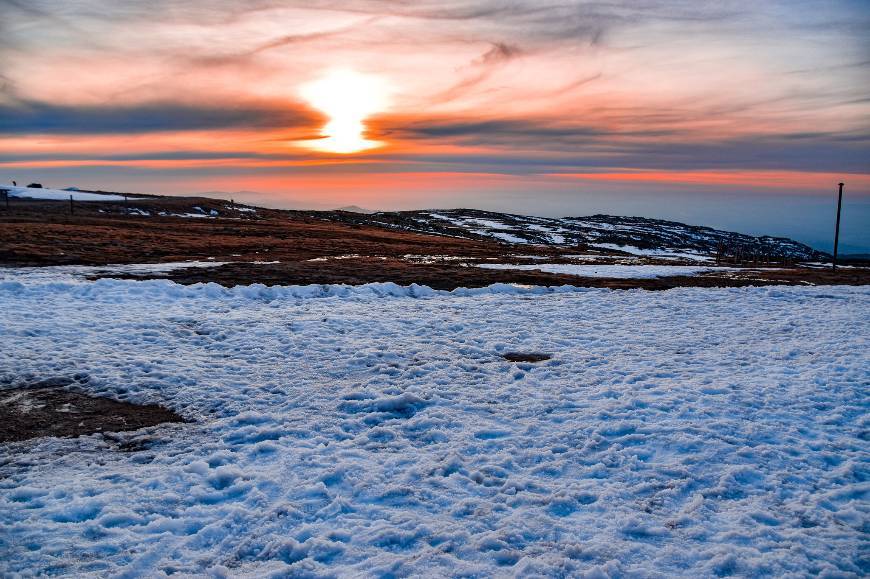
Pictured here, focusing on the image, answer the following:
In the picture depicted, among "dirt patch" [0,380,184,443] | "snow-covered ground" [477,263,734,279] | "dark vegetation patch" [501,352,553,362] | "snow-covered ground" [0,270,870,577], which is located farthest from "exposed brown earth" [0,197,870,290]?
"dirt patch" [0,380,184,443]

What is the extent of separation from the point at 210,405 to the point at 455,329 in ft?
26.9

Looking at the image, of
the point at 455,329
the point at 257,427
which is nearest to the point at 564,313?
the point at 455,329

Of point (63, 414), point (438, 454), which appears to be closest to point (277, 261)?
point (63, 414)

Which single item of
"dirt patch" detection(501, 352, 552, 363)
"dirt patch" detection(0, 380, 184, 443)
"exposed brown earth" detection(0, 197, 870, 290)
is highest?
"exposed brown earth" detection(0, 197, 870, 290)

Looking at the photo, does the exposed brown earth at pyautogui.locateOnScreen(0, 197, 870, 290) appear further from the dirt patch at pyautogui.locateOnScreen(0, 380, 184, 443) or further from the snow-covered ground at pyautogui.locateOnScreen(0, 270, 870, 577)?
the dirt patch at pyautogui.locateOnScreen(0, 380, 184, 443)

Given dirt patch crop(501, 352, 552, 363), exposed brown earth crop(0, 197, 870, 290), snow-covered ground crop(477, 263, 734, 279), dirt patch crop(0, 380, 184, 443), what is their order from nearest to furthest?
dirt patch crop(0, 380, 184, 443) < dirt patch crop(501, 352, 552, 363) < exposed brown earth crop(0, 197, 870, 290) < snow-covered ground crop(477, 263, 734, 279)

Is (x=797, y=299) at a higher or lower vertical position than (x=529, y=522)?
higher

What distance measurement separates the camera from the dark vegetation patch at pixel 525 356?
13.6m

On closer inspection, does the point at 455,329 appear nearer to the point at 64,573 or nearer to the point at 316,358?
the point at 316,358

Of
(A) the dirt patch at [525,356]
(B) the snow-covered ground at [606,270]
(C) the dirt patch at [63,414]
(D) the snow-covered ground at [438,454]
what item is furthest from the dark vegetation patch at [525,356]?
(B) the snow-covered ground at [606,270]

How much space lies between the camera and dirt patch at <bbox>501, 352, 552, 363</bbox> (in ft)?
44.5

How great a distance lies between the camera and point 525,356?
45.5ft

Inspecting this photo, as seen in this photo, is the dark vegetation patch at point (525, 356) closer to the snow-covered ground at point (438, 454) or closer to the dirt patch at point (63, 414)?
the snow-covered ground at point (438, 454)

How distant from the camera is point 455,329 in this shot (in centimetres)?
1645
